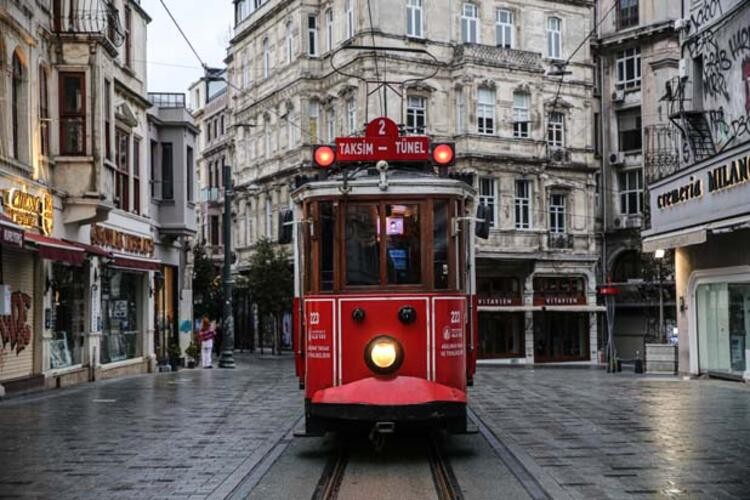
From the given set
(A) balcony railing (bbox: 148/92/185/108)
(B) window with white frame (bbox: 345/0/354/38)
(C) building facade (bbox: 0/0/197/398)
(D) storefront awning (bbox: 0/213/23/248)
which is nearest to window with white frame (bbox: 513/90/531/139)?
(B) window with white frame (bbox: 345/0/354/38)

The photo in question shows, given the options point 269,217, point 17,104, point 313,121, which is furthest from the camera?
point 269,217

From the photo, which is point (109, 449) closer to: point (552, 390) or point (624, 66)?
point (552, 390)

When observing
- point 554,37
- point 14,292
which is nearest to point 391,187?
point 14,292

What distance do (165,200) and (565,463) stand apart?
2438cm

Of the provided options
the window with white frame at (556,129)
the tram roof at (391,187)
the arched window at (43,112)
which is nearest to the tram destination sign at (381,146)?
the tram roof at (391,187)

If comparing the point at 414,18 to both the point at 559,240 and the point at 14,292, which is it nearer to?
the point at 559,240

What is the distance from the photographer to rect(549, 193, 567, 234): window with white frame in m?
47.5

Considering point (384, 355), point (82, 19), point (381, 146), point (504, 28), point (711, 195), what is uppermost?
point (504, 28)

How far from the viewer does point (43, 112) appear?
22078 mm

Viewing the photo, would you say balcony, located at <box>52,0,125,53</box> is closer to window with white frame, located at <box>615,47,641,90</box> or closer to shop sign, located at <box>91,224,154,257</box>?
shop sign, located at <box>91,224,154,257</box>

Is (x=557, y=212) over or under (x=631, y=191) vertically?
under

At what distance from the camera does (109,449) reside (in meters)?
12.4

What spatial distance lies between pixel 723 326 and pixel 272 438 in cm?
1456

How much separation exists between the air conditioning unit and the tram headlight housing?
4211 cm
